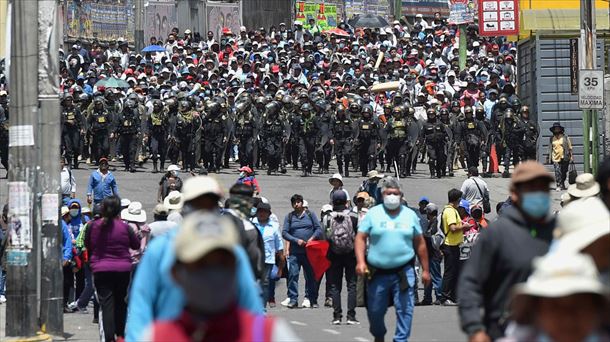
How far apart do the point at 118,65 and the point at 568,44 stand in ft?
43.9

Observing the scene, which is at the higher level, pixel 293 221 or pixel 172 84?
pixel 172 84

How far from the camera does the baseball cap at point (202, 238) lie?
440cm

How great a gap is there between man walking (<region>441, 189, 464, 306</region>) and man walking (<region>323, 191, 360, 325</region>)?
193 cm

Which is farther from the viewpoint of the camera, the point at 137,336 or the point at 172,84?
the point at 172,84

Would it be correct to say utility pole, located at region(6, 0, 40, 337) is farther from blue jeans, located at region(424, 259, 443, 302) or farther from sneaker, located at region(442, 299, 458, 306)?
sneaker, located at region(442, 299, 458, 306)

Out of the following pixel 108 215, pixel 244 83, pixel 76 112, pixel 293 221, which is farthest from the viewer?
pixel 244 83

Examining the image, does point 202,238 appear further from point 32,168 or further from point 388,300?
point 32,168

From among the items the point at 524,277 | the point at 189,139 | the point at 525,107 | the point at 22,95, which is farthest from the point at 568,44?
the point at 524,277

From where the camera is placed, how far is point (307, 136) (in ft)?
112

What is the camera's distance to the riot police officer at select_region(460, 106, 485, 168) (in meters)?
34.3

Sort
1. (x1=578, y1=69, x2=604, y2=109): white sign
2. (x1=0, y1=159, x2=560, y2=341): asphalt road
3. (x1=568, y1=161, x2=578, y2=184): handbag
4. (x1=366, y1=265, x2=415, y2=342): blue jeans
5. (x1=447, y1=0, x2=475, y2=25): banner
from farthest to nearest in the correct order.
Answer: (x1=447, y1=0, x2=475, y2=25): banner
(x1=568, y1=161, x2=578, y2=184): handbag
(x1=578, y1=69, x2=604, y2=109): white sign
(x1=0, y1=159, x2=560, y2=341): asphalt road
(x1=366, y1=265, x2=415, y2=342): blue jeans

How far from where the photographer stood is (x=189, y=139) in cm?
3369

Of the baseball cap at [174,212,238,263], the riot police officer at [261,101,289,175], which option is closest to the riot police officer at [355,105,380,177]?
the riot police officer at [261,101,289,175]

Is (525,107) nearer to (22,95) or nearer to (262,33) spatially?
(262,33)
